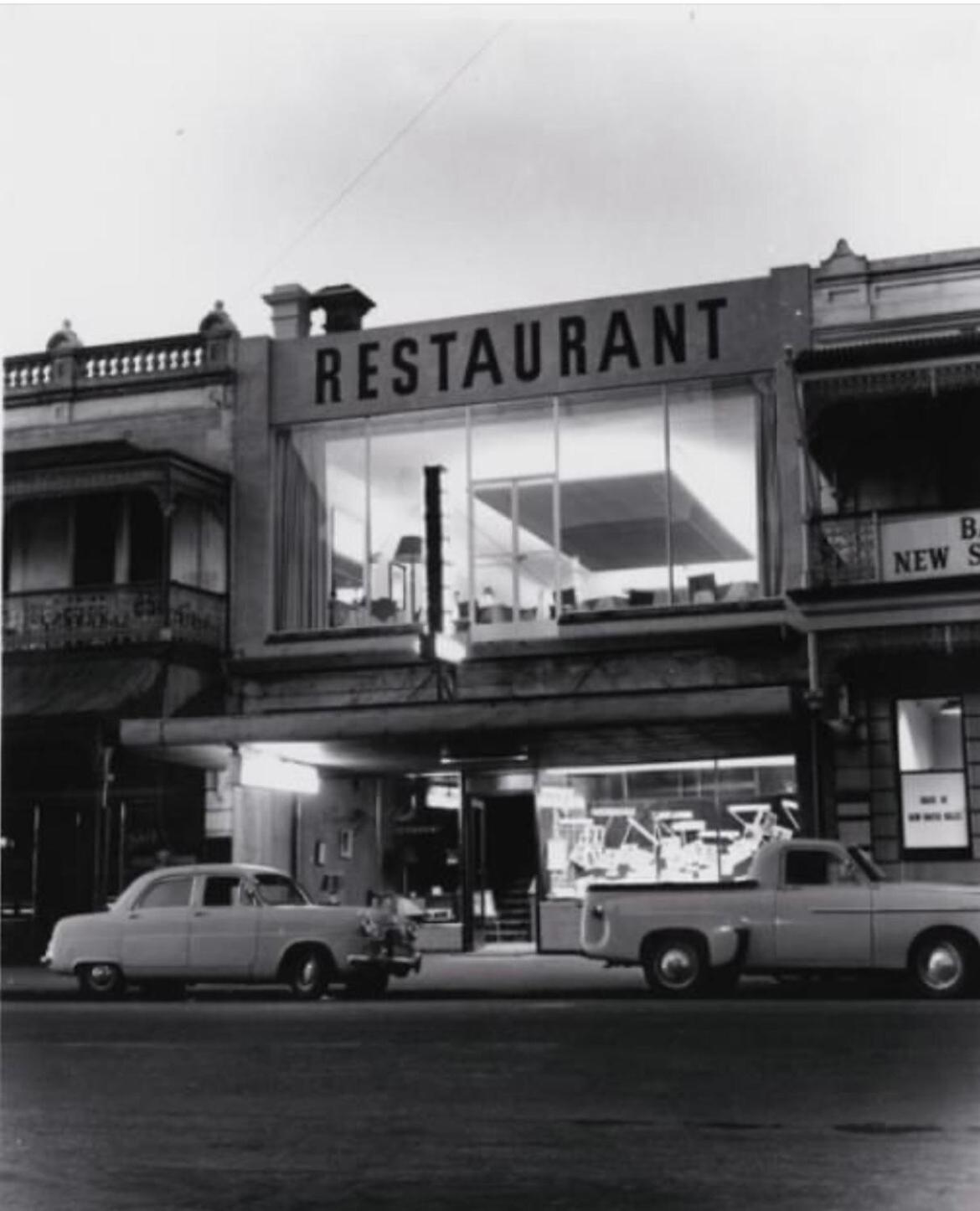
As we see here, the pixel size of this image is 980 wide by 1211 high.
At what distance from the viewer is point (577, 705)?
21.4 meters

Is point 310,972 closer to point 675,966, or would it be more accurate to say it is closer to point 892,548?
point 675,966

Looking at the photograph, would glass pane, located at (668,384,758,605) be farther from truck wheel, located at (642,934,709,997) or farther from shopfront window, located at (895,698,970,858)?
truck wheel, located at (642,934,709,997)

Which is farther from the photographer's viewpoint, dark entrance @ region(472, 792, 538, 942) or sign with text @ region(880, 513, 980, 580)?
dark entrance @ region(472, 792, 538, 942)

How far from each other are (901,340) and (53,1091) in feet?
48.1

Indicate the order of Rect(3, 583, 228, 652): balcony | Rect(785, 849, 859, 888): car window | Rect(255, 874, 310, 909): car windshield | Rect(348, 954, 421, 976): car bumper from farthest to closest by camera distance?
Rect(3, 583, 228, 652): balcony → Rect(255, 874, 310, 909): car windshield → Rect(348, 954, 421, 976): car bumper → Rect(785, 849, 859, 888): car window

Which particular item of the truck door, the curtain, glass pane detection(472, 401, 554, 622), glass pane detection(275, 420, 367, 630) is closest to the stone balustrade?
glass pane detection(275, 420, 367, 630)

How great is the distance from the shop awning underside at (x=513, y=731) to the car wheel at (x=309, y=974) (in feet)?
14.8

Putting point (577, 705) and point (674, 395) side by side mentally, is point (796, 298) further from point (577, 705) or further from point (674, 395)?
point (577, 705)

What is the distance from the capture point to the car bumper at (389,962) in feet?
58.4

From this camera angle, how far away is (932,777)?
21703 millimetres

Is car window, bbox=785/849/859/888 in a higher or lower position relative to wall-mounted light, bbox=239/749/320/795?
lower

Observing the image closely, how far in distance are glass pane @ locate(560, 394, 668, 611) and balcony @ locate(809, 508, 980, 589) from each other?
2.86 meters

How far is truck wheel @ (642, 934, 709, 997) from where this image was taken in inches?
671

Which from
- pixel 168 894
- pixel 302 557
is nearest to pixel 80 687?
pixel 302 557
